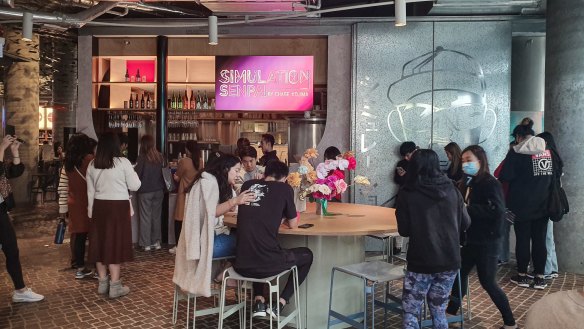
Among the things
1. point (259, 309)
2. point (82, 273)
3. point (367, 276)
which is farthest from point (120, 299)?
point (367, 276)

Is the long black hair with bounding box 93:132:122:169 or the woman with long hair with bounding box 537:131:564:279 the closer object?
the long black hair with bounding box 93:132:122:169

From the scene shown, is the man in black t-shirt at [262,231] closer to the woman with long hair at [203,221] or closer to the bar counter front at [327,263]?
the woman with long hair at [203,221]

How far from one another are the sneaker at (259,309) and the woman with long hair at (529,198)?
3.21 meters

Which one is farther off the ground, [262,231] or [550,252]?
[262,231]

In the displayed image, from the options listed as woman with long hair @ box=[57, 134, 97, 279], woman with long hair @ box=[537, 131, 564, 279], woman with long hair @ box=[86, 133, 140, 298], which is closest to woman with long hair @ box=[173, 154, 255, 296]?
woman with long hair @ box=[86, 133, 140, 298]

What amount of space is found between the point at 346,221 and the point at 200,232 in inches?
52.9

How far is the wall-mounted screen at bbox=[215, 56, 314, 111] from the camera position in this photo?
26.9 feet

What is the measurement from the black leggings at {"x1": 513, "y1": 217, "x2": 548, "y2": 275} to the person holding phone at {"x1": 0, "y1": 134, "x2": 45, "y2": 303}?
517 cm

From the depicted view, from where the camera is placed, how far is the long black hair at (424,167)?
3271 mm

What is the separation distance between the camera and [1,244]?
4.78 metres

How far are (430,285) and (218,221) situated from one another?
182cm

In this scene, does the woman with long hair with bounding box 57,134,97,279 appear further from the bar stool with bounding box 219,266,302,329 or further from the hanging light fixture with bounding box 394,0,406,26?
the hanging light fixture with bounding box 394,0,406,26

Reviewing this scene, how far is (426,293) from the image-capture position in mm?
3457

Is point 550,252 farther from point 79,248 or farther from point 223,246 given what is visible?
point 79,248
